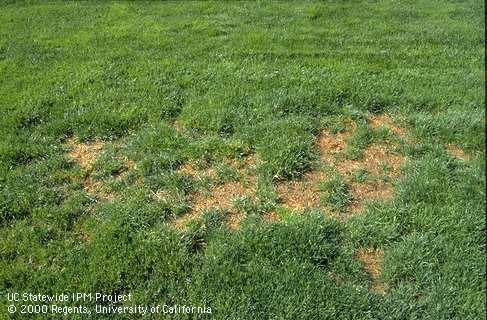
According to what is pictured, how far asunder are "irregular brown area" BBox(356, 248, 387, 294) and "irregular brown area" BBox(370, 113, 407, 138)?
2.46m

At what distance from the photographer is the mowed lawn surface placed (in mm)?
4930

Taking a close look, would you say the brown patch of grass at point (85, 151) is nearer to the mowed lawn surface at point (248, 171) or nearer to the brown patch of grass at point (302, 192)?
the mowed lawn surface at point (248, 171)

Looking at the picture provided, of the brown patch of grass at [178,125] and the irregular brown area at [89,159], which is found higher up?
the brown patch of grass at [178,125]

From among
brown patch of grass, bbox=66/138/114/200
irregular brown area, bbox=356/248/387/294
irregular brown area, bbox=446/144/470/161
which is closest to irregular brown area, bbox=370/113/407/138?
irregular brown area, bbox=446/144/470/161

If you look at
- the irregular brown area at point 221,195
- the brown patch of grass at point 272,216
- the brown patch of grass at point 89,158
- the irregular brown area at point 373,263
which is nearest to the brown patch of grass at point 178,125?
the irregular brown area at point 221,195

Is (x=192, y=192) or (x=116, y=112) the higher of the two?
(x=116, y=112)

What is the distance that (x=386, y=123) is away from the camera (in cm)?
755

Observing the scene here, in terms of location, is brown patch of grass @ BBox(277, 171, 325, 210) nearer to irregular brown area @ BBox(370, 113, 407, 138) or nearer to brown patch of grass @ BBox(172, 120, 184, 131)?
irregular brown area @ BBox(370, 113, 407, 138)

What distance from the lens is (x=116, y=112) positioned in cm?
758

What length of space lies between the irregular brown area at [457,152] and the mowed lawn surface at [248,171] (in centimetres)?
3

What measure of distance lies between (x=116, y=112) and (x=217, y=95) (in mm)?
1565

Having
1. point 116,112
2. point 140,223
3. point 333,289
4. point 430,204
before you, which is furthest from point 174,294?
point 116,112

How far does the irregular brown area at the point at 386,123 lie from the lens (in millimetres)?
7345

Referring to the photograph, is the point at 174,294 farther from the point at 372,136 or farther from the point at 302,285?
the point at 372,136
